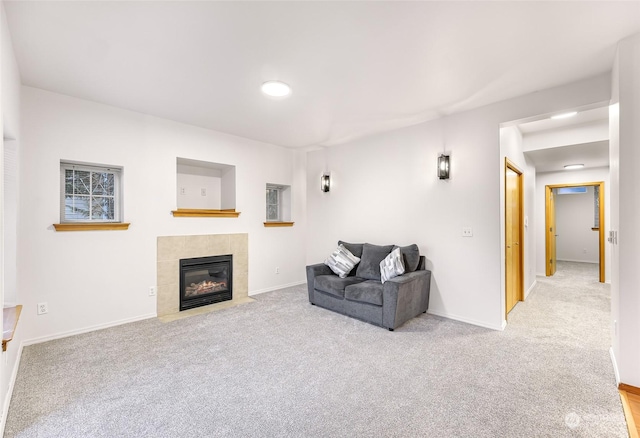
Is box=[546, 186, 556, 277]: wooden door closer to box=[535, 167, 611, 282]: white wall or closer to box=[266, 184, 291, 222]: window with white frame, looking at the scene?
box=[535, 167, 611, 282]: white wall

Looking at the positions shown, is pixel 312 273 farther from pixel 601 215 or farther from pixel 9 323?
pixel 601 215

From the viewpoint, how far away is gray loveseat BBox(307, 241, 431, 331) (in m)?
3.28

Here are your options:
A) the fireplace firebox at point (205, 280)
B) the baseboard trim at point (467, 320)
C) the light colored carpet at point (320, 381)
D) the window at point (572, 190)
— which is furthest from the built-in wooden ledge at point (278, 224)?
the window at point (572, 190)

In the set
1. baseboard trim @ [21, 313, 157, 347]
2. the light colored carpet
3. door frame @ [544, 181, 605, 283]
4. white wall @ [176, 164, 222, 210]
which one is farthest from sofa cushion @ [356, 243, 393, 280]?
door frame @ [544, 181, 605, 283]

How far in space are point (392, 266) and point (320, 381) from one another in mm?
1768

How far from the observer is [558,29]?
207 centimetres

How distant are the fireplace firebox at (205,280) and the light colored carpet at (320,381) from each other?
61 centimetres

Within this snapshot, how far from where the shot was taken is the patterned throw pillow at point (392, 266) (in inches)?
142

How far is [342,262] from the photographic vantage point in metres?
4.23

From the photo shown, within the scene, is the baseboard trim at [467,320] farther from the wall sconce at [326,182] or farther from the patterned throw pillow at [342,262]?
the wall sconce at [326,182]

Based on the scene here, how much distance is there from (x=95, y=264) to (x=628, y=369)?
16.1ft

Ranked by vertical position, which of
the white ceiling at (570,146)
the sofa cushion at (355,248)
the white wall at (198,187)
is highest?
the white ceiling at (570,146)

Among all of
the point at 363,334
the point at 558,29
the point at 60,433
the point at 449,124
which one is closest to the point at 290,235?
the point at 363,334

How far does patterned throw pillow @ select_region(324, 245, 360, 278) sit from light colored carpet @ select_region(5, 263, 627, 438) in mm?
776
